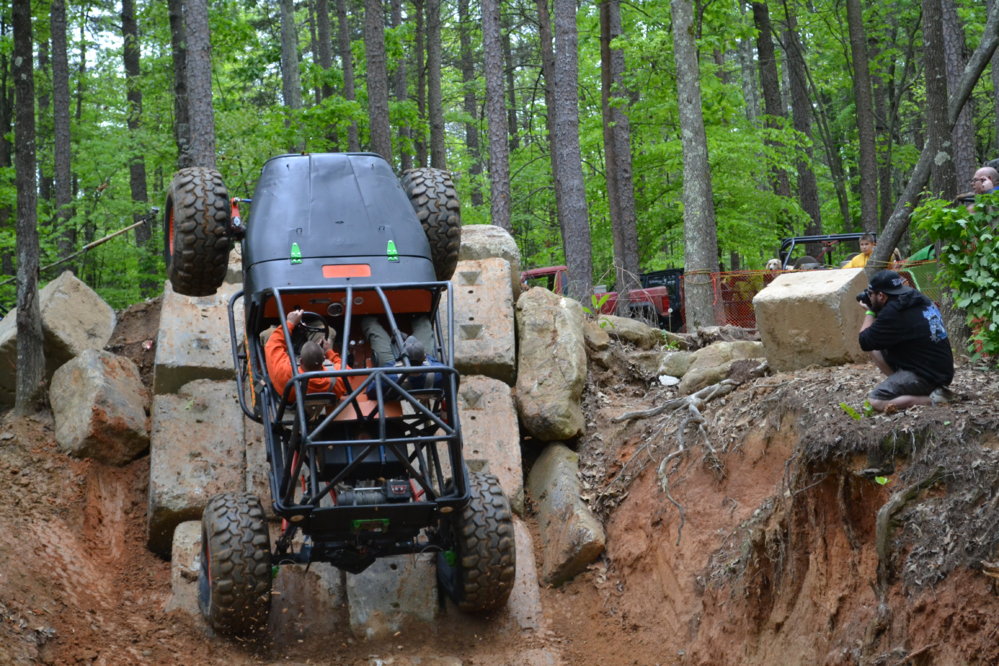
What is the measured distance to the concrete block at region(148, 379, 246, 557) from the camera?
29.6 feet

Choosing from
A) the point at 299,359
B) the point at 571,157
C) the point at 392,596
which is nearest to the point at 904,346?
the point at 299,359

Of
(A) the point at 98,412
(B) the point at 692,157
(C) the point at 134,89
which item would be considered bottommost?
(A) the point at 98,412

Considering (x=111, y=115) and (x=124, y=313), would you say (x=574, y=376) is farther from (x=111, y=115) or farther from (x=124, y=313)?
(x=111, y=115)

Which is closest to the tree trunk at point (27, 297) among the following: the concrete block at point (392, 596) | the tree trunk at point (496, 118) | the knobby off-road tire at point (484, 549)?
the concrete block at point (392, 596)

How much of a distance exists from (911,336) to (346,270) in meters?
4.06

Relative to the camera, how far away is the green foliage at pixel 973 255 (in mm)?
7352

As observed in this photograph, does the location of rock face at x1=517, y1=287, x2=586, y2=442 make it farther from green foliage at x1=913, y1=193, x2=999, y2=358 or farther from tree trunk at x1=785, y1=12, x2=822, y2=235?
tree trunk at x1=785, y1=12, x2=822, y2=235

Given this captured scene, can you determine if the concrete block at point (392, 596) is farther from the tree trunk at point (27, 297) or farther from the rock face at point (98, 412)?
the tree trunk at point (27, 297)

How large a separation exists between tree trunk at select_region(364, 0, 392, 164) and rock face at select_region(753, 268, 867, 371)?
11.5 m

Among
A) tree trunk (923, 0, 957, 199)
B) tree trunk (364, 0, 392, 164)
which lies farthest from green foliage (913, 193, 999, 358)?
tree trunk (364, 0, 392, 164)

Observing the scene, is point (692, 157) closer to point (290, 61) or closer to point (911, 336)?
point (911, 336)

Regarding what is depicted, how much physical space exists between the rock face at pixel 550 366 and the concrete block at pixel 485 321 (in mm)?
184

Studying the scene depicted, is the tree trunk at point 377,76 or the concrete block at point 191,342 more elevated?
the tree trunk at point 377,76

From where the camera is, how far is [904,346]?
7.02 metres
